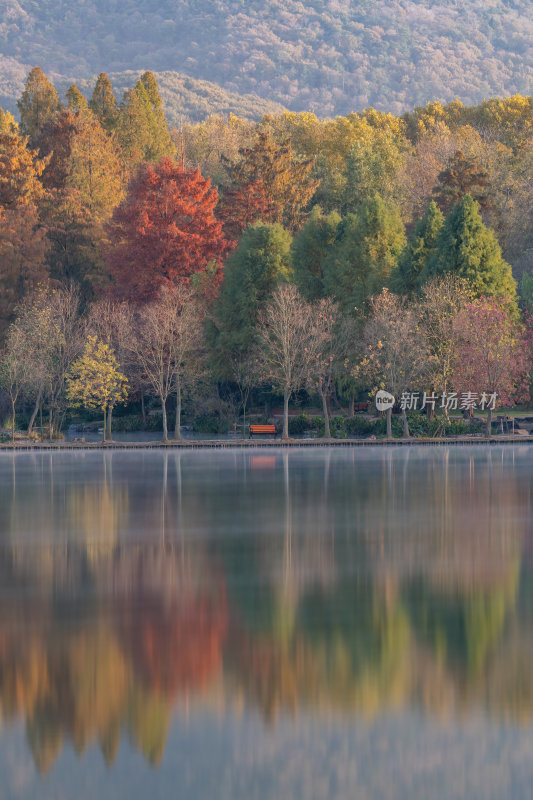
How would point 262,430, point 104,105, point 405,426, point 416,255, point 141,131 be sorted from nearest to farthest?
point 405,426 < point 262,430 < point 416,255 < point 141,131 < point 104,105

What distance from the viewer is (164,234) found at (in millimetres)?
57250

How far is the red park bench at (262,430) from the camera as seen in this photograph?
159 feet

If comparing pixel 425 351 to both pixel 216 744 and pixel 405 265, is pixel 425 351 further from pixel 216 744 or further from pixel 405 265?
pixel 216 744

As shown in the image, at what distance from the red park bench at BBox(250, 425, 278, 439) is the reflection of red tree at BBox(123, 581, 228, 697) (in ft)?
114

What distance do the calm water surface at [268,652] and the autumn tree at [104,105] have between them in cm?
6314

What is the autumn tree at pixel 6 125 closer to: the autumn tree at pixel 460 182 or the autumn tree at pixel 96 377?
the autumn tree at pixel 460 182

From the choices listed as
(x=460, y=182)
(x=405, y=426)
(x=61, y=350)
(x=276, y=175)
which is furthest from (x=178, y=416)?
(x=276, y=175)

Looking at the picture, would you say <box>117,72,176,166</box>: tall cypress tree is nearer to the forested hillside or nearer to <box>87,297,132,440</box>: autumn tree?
the forested hillside

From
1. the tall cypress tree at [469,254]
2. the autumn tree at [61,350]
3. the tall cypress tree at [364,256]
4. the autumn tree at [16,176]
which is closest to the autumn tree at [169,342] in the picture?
the autumn tree at [61,350]

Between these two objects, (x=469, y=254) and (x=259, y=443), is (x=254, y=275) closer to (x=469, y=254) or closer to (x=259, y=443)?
(x=469, y=254)

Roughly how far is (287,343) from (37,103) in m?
41.0

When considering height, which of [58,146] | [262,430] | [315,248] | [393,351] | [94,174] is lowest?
[262,430]

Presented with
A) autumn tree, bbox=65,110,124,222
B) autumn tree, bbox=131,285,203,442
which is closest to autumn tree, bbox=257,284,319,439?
autumn tree, bbox=131,285,203,442

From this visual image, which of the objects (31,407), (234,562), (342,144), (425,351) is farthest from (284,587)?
(342,144)
